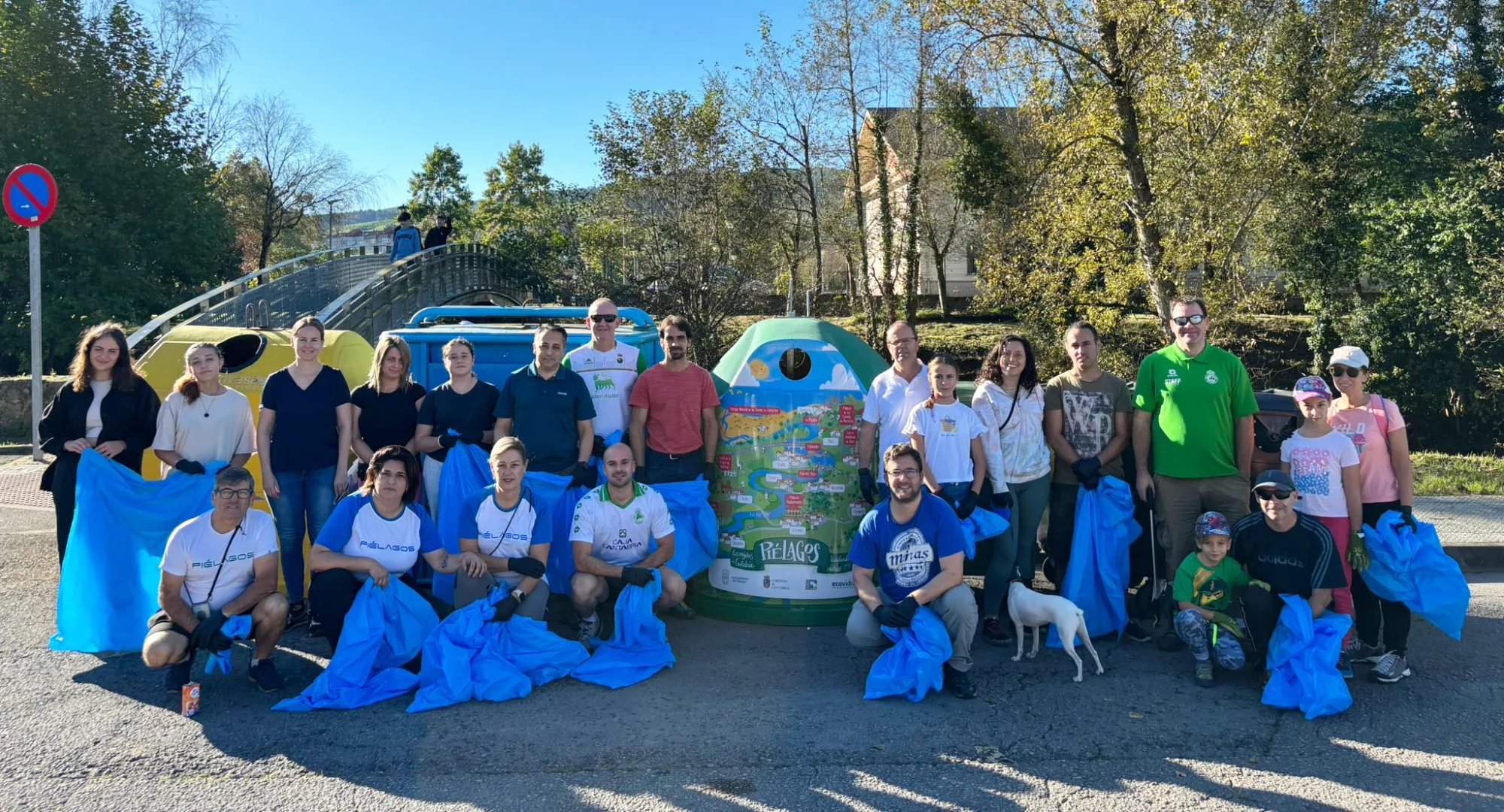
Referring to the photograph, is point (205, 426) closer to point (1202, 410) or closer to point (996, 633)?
point (996, 633)

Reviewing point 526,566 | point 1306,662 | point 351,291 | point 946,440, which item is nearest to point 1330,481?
point 1306,662

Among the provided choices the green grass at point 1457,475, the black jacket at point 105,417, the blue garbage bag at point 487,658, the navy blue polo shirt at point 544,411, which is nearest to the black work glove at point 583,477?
the navy blue polo shirt at point 544,411

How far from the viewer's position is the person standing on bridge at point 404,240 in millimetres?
18453

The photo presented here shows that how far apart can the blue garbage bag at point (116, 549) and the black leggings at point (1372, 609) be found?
6162 mm

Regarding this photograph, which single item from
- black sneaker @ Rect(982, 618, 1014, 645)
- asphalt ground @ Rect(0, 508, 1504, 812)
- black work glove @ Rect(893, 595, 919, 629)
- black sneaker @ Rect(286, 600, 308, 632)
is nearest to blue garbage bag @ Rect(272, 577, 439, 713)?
asphalt ground @ Rect(0, 508, 1504, 812)

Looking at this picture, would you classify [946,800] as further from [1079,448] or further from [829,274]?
[829,274]

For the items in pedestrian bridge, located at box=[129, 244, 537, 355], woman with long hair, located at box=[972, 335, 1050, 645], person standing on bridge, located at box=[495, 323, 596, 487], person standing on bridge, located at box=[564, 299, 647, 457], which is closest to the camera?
woman with long hair, located at box=[972, 335, 1050, 645]

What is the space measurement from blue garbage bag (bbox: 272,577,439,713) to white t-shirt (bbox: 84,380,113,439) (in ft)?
6.55

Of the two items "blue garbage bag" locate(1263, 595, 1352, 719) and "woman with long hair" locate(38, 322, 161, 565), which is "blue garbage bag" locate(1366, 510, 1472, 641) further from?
"woman with long hair" locate(38, 322, 161, 565)

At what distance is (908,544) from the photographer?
4754mm

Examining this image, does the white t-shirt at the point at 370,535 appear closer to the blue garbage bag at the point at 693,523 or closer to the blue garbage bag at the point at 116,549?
the blue garbage bag at the point at 116,549

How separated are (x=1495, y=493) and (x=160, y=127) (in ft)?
76.9

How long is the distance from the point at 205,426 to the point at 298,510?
2.20 feet

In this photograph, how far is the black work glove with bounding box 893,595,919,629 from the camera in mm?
4574
